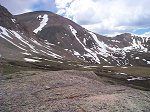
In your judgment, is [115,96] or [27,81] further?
[27,81]

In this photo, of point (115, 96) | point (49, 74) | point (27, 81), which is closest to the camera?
point (115, 96)

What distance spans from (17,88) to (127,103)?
1287 cm

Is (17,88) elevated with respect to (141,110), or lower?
elevated

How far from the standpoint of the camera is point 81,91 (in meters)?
36.2

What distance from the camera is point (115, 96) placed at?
114 feet

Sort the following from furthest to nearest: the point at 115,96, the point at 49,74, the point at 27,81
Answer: the point at 49,74 < the point at 27,81 < the point at 115,96

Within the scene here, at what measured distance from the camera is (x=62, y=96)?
3400 cm

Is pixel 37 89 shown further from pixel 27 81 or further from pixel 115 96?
pixel 115 96

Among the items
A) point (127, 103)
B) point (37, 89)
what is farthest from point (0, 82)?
point (127, 103)

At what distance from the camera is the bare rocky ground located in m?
30.7

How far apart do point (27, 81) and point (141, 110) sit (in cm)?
1510

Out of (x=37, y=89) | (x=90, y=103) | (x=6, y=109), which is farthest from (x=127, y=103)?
(x=6, y=109)

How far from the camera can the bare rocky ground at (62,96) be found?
30.7m

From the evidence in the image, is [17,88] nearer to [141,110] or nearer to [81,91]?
[81,91]
